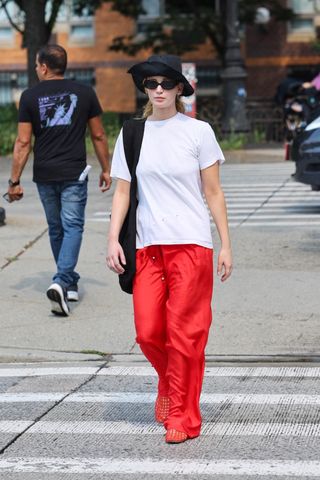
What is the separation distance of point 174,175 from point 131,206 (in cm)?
28

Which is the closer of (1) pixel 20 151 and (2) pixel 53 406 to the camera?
(2) pixel 53 406

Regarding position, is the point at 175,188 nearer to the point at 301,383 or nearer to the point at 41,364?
the point at 301,383

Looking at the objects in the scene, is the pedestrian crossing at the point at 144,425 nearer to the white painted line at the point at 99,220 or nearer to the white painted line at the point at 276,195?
the white painted line at the point at 99,220

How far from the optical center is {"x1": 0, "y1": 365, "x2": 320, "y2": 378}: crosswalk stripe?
805 cm

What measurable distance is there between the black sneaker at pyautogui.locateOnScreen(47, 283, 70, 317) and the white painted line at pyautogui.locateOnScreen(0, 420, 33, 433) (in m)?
3.05

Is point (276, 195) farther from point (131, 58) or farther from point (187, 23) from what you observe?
point (131, 58)

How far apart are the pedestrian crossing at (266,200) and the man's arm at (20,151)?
16.3 feet

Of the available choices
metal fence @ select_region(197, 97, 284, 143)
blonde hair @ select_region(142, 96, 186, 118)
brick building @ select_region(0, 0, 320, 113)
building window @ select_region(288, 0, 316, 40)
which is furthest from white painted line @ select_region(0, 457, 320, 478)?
building window @ select_region(288, 0, 316, 40)

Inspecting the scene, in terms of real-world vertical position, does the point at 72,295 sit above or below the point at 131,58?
above

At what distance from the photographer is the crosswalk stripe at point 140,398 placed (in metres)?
7.19

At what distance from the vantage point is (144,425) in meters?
6.66

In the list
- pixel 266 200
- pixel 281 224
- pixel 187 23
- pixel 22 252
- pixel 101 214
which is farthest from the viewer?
pixel 187 23

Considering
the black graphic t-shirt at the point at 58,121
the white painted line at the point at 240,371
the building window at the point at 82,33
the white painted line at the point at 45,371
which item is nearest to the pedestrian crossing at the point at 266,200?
the black graphic t-shirt at the point at 58,121

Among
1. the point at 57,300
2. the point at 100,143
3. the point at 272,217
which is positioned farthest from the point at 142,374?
the point at 272,217
